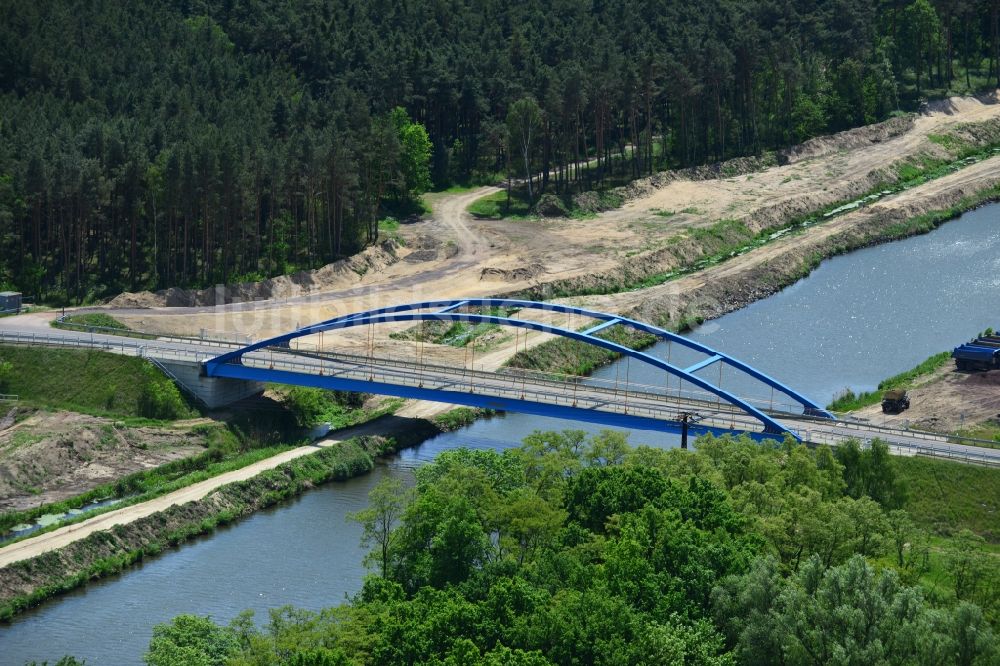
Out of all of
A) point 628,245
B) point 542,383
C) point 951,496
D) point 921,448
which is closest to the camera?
point 951,496

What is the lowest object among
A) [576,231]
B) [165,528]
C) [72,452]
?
[165,528]

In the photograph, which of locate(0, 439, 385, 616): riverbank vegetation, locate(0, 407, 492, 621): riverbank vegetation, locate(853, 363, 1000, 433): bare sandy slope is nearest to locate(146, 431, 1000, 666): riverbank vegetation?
locate(0, 439, 385, 616): riverbank vegetation

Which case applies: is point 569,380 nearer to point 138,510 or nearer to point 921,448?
point 921,448

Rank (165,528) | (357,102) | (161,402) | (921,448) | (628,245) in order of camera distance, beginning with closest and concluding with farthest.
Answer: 1. (165,528)
2. (921,448)
3. (161,402)
4. (628,245)
5. (357,102)

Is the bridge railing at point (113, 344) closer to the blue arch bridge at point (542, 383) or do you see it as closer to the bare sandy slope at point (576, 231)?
the blue arch bridge at point (542, 383)

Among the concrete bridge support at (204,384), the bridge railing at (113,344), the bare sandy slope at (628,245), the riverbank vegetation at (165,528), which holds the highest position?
the bare sandy slope at (628,245)

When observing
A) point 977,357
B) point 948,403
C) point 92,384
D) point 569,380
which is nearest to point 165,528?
point 92,384

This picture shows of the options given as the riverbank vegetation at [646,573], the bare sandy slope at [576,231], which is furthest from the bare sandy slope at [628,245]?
the riverbank vegetation at [646,573]
